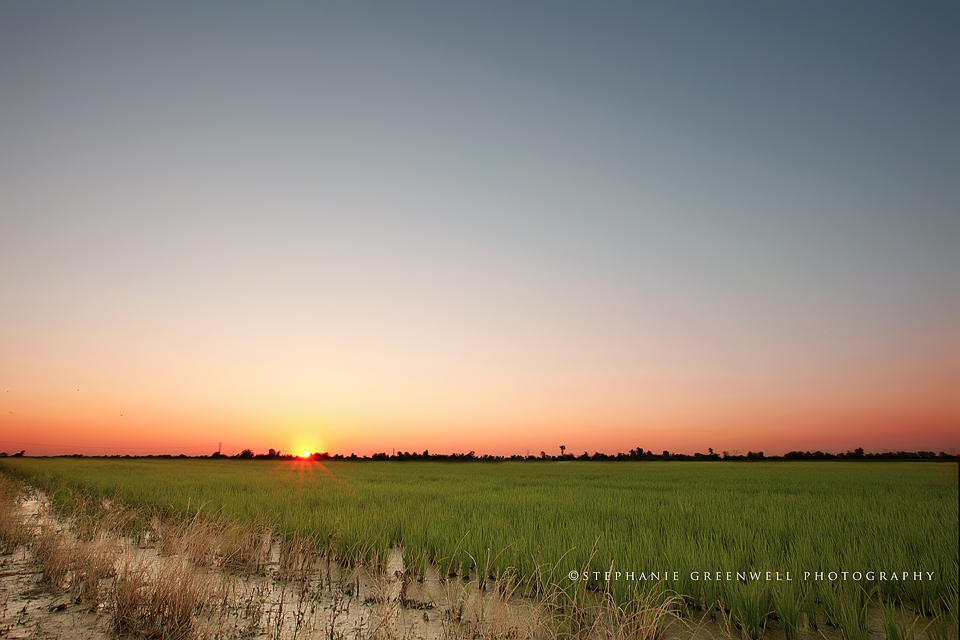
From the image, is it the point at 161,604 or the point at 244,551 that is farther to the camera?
the point at 244,551

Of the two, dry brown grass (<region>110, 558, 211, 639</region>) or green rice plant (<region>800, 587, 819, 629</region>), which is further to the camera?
green rice plant (<region>800, 587, 819, 629</region>)

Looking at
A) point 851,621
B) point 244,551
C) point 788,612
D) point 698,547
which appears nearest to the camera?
point 851,621

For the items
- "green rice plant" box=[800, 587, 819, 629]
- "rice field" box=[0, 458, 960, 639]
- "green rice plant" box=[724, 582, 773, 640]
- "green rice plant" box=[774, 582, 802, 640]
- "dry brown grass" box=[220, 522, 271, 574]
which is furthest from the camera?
"dry brown grass" box=[220, 522, 271, 574]

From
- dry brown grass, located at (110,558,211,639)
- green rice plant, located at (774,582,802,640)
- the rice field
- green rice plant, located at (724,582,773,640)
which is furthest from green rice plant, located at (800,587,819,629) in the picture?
dry brown grass, located at (110,558,211,639)

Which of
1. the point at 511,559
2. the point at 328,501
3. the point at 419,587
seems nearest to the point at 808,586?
the point at 511,559

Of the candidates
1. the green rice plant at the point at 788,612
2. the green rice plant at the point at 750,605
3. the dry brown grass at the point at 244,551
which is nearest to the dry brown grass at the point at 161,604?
the dry brown grass at the point at 244,551

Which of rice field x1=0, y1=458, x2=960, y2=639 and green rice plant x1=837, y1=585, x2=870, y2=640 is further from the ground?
green rice plant x1=837, y1=585, x2=870, y2=640

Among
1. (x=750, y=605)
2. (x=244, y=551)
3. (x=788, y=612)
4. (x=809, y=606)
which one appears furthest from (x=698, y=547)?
(x=244, y=551)

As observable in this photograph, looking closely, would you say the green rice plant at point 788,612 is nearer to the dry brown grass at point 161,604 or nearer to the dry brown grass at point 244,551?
the dry brown grass at point 161,604

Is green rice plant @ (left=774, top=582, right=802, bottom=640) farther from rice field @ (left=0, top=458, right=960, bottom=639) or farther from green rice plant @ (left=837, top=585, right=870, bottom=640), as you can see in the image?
green rice plant @ (left=837, top=585, right=870, bottom=640)

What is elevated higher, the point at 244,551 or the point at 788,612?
the point at 788,612

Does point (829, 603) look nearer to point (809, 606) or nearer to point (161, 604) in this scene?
point (809, 606)

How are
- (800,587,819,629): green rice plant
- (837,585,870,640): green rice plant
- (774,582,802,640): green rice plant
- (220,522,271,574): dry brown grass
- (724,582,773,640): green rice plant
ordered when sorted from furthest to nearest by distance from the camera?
(220,522,271,574): dry brown grass, (800,587,819,629): green rice plant, (724,582,773,640): green rice plant, (774,582,802,640): green rice plant, (837,585,870,640): green rice plant

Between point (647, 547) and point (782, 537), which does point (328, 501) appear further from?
point (782, 537)
